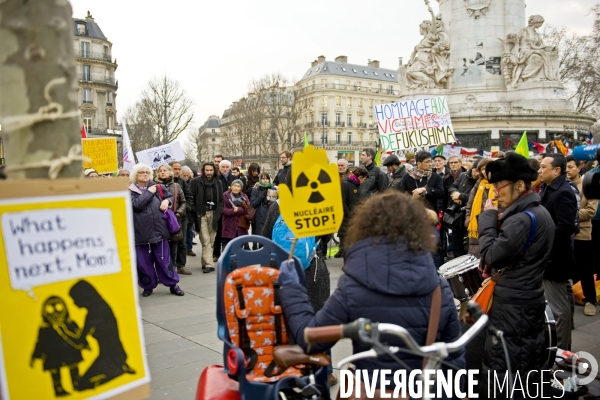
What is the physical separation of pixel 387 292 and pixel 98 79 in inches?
3212

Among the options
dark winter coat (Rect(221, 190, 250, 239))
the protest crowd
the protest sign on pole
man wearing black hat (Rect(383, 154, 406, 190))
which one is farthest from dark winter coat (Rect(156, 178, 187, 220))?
the protest sign on pole

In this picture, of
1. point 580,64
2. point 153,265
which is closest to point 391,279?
point 153,265

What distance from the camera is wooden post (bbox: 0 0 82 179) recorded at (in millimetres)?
1926

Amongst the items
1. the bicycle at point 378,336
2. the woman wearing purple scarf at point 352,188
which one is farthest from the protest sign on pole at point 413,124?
the bicycle at point 378,336

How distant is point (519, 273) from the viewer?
423 cm

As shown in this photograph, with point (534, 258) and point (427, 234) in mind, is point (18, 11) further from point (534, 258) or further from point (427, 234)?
point (534, 258)

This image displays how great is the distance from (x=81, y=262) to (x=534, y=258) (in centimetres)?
336

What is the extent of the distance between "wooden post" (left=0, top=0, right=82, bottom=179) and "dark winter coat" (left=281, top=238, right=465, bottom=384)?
1.34 metres

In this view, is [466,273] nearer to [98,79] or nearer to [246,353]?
[246,353]

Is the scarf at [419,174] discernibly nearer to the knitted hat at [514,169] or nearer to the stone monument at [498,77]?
the knitted hat at [514,169]

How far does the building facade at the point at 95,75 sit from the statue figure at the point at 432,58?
55476mm

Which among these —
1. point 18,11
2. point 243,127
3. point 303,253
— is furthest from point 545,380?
point 243,127

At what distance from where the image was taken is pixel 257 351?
360 centimetres

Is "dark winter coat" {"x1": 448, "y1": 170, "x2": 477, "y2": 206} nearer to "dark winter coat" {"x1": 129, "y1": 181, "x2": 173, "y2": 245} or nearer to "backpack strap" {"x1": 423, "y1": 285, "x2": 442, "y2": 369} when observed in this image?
"dark winter coat" {"x1": 129, "y1": 181, "x2": 173, "y2": 245}
